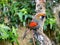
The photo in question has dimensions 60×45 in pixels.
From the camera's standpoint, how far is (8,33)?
17.4 ft

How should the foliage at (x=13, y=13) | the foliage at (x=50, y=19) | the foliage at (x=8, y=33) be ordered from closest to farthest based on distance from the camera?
the foliage at (x=8, y=33) → the foliage at (x=13, y=13) → the foliage at (x=50, y=19)

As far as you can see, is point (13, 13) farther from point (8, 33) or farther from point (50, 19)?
point (50, 19)

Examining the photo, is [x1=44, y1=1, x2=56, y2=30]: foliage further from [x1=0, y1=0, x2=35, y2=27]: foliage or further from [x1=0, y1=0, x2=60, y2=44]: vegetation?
[x1=0, y1=0, x2=35, y2=27]: foliage

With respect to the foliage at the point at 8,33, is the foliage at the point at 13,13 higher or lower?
higher

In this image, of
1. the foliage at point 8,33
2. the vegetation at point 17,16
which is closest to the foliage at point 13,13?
the vegetation at point 17,16

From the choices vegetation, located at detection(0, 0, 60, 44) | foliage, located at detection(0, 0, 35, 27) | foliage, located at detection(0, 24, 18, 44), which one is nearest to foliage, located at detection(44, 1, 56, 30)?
vegetation, located at detection(0, 0, 60, 44)

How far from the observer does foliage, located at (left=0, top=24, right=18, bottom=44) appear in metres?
5.08

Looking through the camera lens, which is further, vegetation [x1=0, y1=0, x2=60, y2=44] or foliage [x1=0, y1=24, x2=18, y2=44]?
vegetation [x1=0, y1=0, x2=60, y2=44]

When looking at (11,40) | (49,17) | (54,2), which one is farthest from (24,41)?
(54,2)

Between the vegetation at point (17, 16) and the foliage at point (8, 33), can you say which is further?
the vegetation at point (17, 16)

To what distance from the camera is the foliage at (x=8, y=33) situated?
16.7 feet

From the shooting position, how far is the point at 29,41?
5.85 m

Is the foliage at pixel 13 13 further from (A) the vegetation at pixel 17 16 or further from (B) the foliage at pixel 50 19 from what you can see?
(B) the foliage at pixel 50 19

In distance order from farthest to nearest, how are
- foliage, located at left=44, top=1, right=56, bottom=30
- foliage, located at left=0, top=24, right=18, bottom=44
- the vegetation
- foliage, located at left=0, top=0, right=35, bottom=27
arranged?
foliage, located at left=44, top=1, right=56, bottom=30 → foliage, located at left=0, top=0, right=35, bottom=27 → the vegetation → foliage, located at left=0, top=24, right=18, bottom=44
